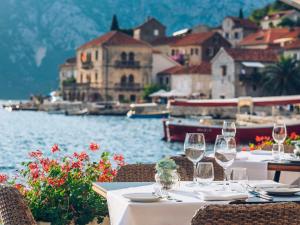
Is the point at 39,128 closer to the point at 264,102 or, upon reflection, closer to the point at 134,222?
the point at 264,102

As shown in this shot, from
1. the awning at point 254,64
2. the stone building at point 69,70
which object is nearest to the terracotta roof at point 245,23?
the stone building at point 69,70

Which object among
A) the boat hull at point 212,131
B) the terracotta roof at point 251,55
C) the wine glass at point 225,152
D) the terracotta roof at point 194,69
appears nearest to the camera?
the wine glass at point 225,152

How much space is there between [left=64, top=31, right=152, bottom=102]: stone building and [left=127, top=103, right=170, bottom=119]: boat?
1014cm

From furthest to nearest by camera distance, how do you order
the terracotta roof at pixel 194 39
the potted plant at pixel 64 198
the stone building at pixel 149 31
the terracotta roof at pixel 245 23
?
1. the stone building at pixel 149 31
2. the terracotta roof at pixel 245 23
3. the terracotta roof at pixel 194 39
4. the potted plant at pixel 64 198

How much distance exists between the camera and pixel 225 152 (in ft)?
17.5

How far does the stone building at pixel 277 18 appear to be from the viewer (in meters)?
107

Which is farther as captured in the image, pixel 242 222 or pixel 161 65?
pixel 161 65

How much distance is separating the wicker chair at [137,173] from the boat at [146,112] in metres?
79.9

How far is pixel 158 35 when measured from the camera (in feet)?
390

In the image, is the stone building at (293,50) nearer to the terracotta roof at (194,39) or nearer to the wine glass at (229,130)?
the terracotta roof at (194,39)

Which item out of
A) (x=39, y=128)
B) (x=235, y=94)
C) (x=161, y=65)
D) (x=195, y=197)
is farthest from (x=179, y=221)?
(x=161, y=65)

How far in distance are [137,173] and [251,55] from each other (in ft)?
261

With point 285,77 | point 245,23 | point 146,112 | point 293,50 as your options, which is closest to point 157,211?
point 285,77

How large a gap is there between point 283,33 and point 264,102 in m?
49.7
